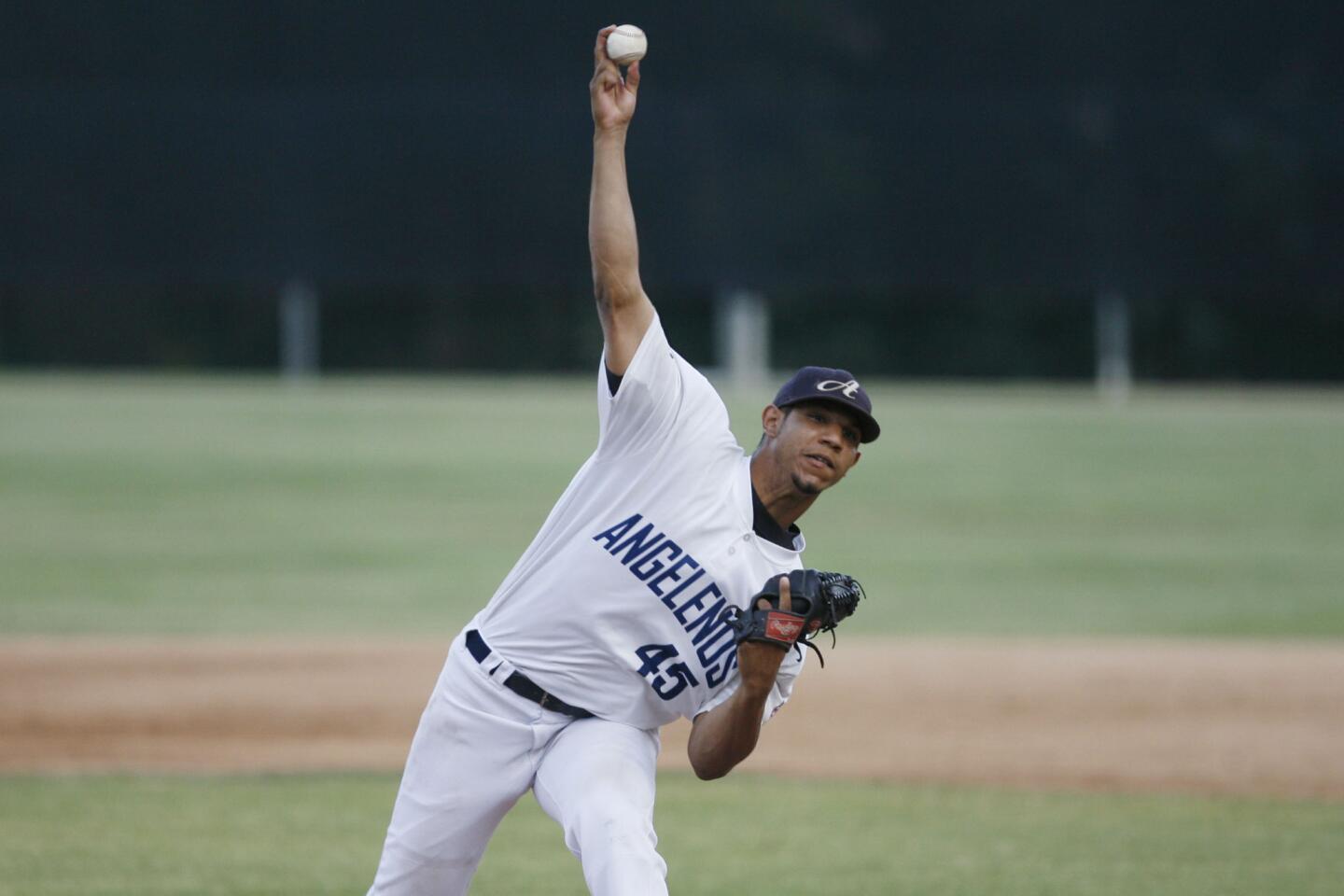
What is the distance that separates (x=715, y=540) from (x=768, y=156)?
16.1 metres

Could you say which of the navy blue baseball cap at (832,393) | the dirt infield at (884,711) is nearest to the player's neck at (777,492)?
the navy blue baseball cap at (832,393)

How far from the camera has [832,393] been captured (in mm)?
3758

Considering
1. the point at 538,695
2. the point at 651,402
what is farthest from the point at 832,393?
the point at 538,695

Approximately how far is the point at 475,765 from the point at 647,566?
2.05 ft

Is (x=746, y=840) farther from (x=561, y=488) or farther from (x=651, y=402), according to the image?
(x=561, y=488)

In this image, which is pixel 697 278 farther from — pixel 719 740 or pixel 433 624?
pixel 719 740

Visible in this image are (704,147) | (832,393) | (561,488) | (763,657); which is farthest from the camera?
(704,147)

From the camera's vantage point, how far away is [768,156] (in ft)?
64.0

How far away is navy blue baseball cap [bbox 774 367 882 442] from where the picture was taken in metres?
3.75

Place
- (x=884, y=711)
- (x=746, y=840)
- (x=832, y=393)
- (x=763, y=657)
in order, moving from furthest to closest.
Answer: (x=884, y=711), (x=746, y=840), (x=832, y=393), (x=763, y=657)

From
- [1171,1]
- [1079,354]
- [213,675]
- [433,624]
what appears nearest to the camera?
[213,675]

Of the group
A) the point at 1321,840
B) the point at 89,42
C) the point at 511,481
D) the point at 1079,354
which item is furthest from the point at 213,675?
the point at 1079,354

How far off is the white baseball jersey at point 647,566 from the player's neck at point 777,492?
39mm

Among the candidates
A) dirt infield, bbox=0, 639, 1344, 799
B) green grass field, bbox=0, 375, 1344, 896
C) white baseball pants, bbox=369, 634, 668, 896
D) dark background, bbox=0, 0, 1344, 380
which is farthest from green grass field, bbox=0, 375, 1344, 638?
white baseball pants, bbox=369, 634, 668, 896
